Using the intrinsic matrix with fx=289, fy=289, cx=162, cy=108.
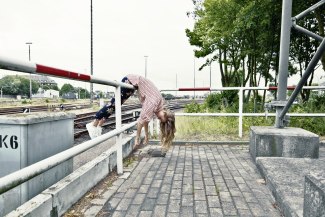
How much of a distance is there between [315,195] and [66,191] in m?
1.93

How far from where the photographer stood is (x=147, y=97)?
4.43m

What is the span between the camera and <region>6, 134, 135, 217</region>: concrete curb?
81.1 inches

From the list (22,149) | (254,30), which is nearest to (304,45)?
(254,30)

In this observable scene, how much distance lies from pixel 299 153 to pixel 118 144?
2.57 metres

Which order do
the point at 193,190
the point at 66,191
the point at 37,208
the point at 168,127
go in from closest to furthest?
the point at 37,208 → the point at 66,191 → the point at 193,190 → the point at 168,127

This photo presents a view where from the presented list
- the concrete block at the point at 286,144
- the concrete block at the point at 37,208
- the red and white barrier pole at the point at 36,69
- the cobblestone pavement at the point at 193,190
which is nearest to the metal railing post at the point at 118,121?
the cobblestone pavement at the point at 193,190

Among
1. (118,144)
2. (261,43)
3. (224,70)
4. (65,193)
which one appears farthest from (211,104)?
(65,193)

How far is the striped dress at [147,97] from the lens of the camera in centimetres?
436

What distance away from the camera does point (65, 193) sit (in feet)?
8.16

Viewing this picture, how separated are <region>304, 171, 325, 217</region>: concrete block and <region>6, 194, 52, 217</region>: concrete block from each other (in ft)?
6.01

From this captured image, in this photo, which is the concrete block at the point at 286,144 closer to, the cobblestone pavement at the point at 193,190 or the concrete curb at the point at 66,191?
the cobblestone pavement at the point at 193,190

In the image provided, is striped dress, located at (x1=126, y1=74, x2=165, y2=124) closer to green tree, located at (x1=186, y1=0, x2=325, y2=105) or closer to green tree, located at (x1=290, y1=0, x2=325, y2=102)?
green tree, located at (x1=186, y1=0, x2=325, y2=105)

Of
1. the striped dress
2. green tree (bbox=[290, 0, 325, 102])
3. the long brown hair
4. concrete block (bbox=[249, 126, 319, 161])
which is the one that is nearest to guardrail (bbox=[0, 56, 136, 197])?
the striped dress

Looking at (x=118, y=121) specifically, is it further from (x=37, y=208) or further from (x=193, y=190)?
(x=37, y=208)
